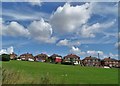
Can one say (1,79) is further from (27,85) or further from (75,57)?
(75,57)

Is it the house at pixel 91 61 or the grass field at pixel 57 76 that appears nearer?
the grass field at pixel 57 76

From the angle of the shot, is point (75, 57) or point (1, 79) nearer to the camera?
point (1, 79)

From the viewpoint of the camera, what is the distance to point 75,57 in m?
180

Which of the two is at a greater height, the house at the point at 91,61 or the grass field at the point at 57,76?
the house at the point at 91,61

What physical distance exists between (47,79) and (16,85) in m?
1.41

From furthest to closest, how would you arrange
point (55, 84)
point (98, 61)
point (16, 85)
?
point (98, 61), point (55, 84), point (16, 85)

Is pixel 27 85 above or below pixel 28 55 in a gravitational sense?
below

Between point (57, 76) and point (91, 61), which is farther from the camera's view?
point (91, 61)

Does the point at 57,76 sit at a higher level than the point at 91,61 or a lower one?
lower

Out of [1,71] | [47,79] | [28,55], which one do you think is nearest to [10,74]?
[1,71]

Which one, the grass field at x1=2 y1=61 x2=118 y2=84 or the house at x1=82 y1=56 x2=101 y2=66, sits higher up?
the house at x1=82 y1=56 x2=101 y2=66

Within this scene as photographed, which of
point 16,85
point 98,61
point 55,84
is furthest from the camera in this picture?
point 98,61

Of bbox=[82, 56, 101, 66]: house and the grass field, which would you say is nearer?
the grass field

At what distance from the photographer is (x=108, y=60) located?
7175 inches
